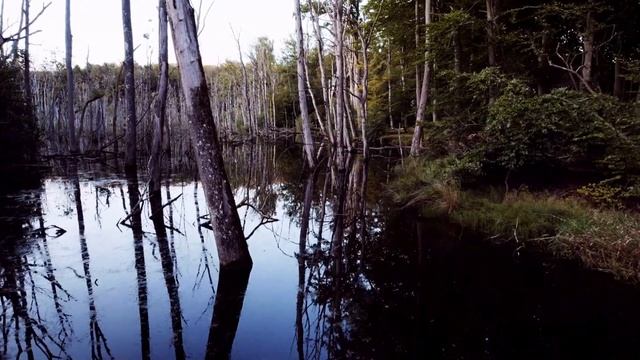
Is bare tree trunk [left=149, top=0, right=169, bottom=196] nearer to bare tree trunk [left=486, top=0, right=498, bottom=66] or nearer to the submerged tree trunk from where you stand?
the submerged tree trunk

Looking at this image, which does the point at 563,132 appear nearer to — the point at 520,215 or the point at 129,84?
the point at 520,215

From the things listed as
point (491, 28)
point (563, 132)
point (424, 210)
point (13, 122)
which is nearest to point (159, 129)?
point (424, 210)

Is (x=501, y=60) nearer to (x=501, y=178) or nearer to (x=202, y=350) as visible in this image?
(x=501, y=178)

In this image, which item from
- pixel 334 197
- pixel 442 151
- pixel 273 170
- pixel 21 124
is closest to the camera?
pixel 334 197

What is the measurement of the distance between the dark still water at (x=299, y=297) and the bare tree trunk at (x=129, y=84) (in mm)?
8825

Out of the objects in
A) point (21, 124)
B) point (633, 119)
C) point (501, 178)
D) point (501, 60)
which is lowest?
point (501, 178)

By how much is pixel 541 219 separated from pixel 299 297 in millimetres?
5088

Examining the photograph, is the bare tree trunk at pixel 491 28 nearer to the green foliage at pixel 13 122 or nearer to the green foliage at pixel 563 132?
the green foliage at pixel 563 132

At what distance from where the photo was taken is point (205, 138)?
211 inches

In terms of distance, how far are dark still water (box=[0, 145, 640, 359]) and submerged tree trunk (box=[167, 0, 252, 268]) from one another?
19.3 inches

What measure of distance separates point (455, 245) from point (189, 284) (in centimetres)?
475

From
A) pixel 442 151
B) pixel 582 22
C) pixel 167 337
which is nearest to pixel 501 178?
pixel 442 151

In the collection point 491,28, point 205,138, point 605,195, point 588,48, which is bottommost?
point 605,195

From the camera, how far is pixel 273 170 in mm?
19734
